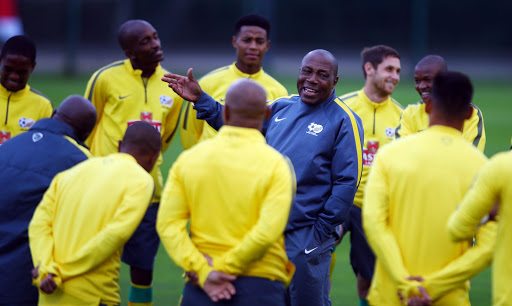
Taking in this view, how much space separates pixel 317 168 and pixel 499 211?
5.86 feet

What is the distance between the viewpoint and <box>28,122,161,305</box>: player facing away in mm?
4352

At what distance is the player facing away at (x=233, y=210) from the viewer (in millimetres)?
3990

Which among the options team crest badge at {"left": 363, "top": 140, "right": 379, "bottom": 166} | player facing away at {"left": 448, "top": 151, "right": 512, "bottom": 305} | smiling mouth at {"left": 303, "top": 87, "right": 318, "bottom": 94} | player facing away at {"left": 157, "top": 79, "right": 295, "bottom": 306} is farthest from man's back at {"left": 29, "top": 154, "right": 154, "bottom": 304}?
team crest badge at {"left": 363, "top": 140, "right": 379, "bottom": 166}

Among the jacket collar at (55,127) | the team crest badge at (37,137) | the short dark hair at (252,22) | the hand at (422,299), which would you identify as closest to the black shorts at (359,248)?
the short dark hair at (252,22)

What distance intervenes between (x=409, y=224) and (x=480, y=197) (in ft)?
1.57

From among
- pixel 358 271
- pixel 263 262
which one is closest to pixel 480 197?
pixel 263 262

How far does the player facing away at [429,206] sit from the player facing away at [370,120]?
2848 mm

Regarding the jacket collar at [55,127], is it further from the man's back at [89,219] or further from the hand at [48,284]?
the hand at [48,284]

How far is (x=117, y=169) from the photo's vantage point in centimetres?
442

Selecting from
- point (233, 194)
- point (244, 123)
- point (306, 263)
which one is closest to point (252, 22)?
point (306, 263)

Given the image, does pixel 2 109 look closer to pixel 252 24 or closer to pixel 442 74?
pixel 252 24

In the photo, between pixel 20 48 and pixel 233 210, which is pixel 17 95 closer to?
pixel 20 48

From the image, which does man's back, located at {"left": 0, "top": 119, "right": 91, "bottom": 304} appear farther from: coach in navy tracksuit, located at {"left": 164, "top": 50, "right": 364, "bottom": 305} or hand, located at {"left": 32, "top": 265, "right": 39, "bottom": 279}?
coach in navy tracksuit, located at {"left": 164, "top": 50, "right": 364, "bottom": 305}

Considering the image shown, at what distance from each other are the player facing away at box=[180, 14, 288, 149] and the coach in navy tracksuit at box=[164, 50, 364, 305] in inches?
74.4
